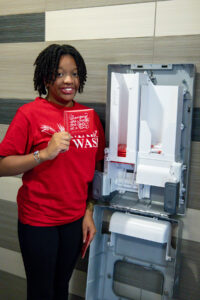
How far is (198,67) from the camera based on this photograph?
4.25 ft

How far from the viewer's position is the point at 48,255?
1.28 meters

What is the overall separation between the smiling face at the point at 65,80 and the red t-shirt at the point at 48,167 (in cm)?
6

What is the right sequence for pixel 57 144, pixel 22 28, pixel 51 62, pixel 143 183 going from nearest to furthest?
pixel 57 144 < pixel 51 62 < pixel 143 183 < pixel 22 28

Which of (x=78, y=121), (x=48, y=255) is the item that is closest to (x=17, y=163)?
(x=78, y=121)

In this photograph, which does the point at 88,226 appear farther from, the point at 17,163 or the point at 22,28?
the point at 22,28

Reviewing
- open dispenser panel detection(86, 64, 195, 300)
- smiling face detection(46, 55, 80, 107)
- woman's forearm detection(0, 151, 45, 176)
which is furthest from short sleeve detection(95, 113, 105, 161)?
woman's forearm detection(0, 151, 45, 176)

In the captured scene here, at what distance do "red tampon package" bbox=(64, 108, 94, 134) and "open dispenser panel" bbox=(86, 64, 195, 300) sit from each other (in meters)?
0.19

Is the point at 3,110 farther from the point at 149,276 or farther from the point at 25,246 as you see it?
the point at 149,276

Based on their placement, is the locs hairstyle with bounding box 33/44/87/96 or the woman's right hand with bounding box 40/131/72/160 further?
the locs hairstyle with bounding box 33/44/87/96

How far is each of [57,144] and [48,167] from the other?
0.17 meters

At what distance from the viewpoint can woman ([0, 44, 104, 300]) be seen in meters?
1.20

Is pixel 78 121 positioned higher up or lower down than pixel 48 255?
higher up

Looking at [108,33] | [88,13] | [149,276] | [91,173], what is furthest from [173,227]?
[88,13]

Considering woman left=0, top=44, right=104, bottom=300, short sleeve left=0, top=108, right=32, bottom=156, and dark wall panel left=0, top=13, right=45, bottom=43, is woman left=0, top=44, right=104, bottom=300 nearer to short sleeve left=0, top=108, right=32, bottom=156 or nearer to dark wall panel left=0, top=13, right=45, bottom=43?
short sleeve left=0, top=108, right=32, bottom=156
